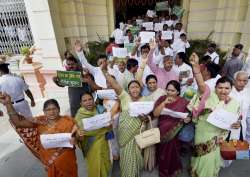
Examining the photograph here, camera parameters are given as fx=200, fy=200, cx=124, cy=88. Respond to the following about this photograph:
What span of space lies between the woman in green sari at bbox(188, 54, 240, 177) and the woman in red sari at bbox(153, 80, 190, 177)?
16cm

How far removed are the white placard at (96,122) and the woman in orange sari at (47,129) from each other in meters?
0.14

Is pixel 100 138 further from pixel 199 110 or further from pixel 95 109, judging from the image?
pixel 199 110

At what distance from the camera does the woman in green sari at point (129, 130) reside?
2.30 metres

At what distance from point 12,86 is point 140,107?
2251 millimetres

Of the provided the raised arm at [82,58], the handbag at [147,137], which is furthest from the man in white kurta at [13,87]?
the handbag at [147,137]

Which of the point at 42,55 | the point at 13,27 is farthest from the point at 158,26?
the point at 13,27

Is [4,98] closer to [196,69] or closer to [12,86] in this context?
[12,86]

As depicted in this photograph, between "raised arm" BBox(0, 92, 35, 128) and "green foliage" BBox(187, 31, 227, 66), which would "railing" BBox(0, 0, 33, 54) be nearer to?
"raised arm" BBox(0, 92, 35, 128)

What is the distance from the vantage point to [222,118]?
199 cm

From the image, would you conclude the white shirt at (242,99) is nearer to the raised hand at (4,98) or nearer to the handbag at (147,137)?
the handbag at (147,137)

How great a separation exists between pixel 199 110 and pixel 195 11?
7005 millimetres

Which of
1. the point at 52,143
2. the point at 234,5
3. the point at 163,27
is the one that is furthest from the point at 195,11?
the point at 52,143

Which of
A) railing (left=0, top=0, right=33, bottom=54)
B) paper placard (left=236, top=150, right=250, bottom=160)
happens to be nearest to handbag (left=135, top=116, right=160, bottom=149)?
paper placard (left=236, top=150, right=250, bottom=160)

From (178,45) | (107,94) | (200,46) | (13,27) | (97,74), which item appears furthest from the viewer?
(200,46)
